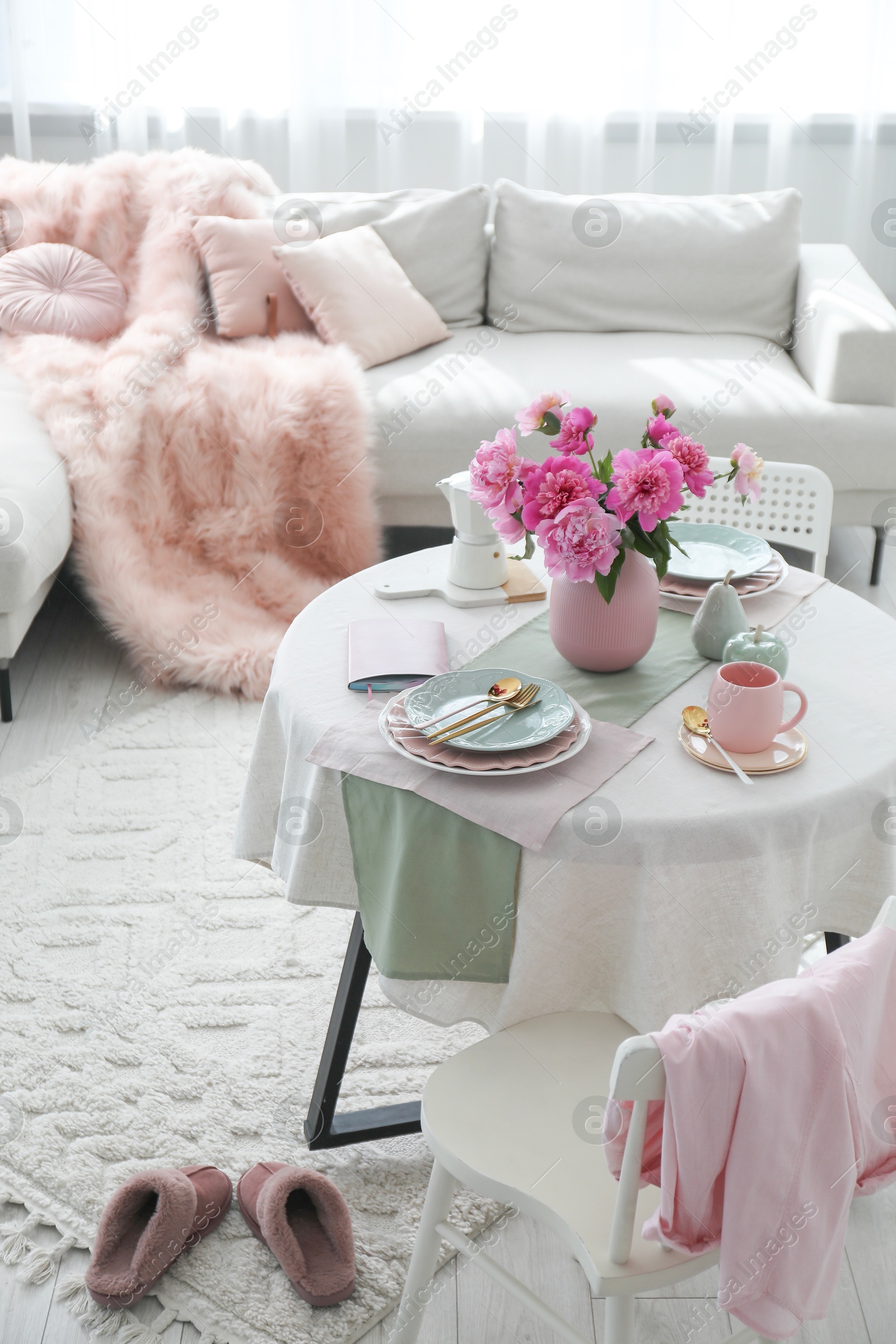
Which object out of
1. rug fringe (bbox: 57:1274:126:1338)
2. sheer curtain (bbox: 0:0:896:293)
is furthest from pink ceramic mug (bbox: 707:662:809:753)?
sheer curtain (bbox: 0:0:896:293)

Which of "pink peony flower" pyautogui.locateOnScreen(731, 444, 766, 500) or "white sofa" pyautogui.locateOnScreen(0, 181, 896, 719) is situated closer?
"pink peony flower" pyautogui.locateOnScreen(731, 444, 766, 500)

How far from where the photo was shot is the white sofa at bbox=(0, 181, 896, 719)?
2.96 m

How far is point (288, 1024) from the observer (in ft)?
5.85

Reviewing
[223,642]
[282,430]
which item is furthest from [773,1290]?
[282,430]

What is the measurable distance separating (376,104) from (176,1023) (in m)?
3.36

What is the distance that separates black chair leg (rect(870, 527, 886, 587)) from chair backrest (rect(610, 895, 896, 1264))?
7.46 ft

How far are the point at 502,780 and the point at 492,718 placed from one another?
0.10 m

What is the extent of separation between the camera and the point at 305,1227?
1446 mm

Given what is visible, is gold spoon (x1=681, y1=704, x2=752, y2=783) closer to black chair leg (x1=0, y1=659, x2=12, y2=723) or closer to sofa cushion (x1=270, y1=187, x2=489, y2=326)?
black chair leg (x1=0, y1=659, x2=12, y2=723)

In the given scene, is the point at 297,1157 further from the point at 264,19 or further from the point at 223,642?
Result: the point at 264,19

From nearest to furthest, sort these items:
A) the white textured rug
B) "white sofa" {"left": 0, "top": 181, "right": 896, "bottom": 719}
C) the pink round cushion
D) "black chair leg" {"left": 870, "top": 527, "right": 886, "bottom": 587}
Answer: the white textured rug, "white sofa" {"left": 0, "top": 181, "right": 896, "bottom": 719}, "black chair leg" {"left": 870, "top": 527, "right": 886, "bottom": 587}, the pink round cushion

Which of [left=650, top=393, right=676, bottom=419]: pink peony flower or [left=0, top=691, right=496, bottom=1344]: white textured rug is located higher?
[left=650, top=393, right=676, bottom=419]: pink peony flower

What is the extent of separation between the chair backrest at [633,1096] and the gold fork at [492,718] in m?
0.47

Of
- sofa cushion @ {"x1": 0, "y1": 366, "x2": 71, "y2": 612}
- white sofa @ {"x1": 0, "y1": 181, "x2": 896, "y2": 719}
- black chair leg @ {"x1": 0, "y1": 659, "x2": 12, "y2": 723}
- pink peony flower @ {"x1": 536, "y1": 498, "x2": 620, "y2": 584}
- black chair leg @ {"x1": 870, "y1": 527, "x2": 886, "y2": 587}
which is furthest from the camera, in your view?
black chair leg @ {"x1": 870, "y1": 527, "x2": 886, "y2": 587}
